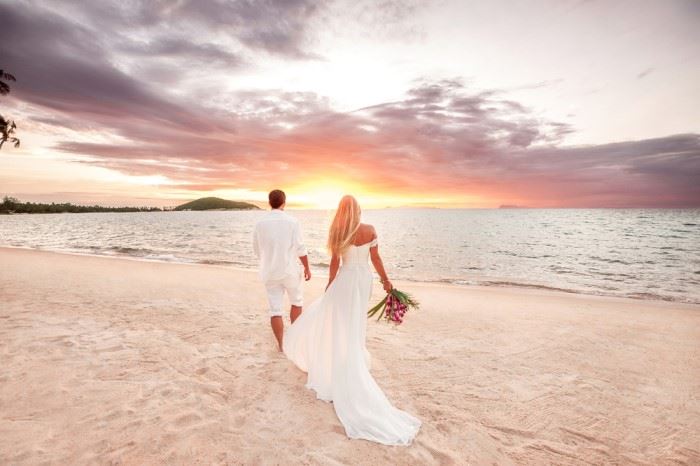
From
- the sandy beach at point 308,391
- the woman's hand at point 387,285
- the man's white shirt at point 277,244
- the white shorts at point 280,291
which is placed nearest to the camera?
the sandy beach at point 308,391

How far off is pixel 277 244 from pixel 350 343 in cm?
218

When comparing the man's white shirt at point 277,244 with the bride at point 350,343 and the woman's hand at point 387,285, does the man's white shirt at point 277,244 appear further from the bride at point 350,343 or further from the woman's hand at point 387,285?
the woman's hand at point 387,285

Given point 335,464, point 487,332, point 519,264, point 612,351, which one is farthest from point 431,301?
point 519,264

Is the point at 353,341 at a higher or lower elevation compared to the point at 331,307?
lower

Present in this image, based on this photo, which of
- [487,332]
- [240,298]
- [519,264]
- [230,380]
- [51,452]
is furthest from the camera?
[519,264]

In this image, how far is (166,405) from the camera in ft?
14.8

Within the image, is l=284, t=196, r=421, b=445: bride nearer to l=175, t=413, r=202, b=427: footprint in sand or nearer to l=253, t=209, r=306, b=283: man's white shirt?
l=253, t=209, r=306, b=283: man's white shirt

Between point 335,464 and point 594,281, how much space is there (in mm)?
21982

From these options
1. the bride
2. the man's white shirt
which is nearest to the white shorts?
the man's white shirt

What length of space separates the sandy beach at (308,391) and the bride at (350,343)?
0.22 m

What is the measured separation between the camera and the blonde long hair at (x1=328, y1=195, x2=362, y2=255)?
4539 millimetres

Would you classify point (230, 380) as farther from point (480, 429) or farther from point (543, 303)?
point (543, 303)

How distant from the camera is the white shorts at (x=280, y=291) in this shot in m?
6.09

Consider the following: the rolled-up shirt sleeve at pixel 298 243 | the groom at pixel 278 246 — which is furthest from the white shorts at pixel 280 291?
the rolled-up shirt sleeve at pixel 298 243
